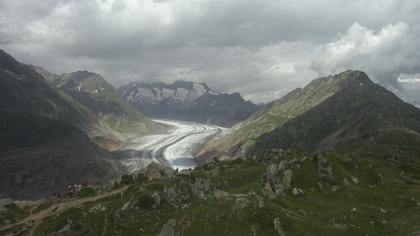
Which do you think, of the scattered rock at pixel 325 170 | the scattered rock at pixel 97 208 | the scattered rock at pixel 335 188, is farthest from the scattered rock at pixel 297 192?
the scattered rock at pixel 97 208

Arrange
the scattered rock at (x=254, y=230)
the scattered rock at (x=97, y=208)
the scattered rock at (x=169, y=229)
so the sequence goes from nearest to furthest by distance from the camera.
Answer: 1. the scattered rock at (x=254, y=230)
2. the scattered rock at (x=169, y=229)
3. the scattered rock at (x=97, y=208)

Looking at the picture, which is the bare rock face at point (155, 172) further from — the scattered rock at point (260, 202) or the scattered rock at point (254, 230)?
the scattered rock at point (254, 230)

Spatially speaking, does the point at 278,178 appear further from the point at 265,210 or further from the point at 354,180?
the point at 265,210

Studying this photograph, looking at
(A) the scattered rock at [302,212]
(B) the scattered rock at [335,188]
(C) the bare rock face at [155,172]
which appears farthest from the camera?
(C) the bare rock face at [155,172]

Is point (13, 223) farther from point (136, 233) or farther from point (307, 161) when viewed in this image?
point (307, 161)

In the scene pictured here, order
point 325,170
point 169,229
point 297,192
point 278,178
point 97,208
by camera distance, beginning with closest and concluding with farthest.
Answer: point 169,229 → point 97,208 → point 297,192 → point 278,178 → point 325,170

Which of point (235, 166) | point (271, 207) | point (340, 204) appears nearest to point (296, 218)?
point (271, 207)

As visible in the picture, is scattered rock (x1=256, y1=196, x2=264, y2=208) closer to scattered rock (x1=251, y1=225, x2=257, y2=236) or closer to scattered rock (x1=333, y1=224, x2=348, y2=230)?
scattered rock (x1=251, y1=225, x2=257, y2=236)

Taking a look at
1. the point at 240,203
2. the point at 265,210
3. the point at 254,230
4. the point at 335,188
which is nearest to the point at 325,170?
the point at 335,188
